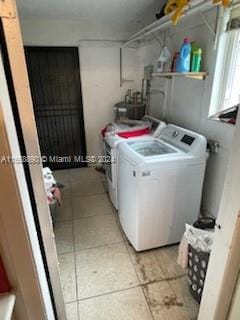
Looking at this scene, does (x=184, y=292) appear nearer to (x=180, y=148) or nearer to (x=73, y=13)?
(x=180, y=148)

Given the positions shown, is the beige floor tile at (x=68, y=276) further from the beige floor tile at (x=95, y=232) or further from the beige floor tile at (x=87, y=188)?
the beige floor tile at (x=87, y=188)

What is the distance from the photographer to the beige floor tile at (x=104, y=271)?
65.4 inches

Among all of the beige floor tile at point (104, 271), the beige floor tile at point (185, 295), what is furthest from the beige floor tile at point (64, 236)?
the beige floor tile at point (185, 295)

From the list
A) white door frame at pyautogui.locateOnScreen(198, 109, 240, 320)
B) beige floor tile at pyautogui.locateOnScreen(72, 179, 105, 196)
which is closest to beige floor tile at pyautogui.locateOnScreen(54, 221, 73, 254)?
beige floor tile at pyautogui.locateOnScreen(72, 179, 105, 196)

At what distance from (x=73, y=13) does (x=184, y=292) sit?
3.24m

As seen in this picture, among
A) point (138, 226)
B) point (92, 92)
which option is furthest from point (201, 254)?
point (92, 92)

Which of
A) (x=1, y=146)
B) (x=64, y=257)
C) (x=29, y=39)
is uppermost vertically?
(x=29, y=39)

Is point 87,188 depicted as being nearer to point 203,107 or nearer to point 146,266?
point 146,266

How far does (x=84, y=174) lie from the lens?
3.60 m

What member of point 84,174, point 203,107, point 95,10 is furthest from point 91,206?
point 95,10

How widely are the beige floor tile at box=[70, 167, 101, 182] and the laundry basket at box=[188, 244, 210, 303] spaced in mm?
2160

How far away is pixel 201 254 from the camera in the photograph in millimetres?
1374

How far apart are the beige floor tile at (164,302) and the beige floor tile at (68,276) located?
0.57 metres

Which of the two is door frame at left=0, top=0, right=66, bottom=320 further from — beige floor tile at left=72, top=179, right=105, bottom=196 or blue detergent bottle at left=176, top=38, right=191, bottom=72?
beige floor tile at left=72, top=179, right=105, bottom=196
